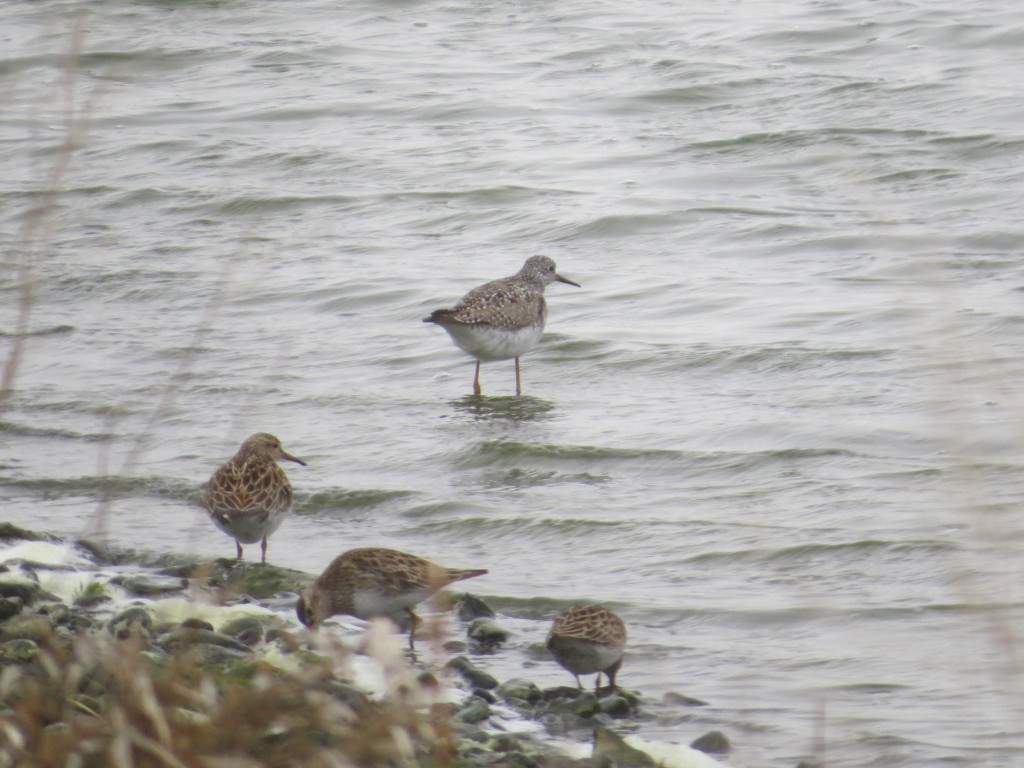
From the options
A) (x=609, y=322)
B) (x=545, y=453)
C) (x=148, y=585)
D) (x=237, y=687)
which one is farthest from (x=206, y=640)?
(x=609, y=322)

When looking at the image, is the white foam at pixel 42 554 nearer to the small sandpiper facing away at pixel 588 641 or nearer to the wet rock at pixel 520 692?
the wet rock at pixel 520 692

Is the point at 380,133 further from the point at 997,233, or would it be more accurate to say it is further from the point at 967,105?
the point at 997,233

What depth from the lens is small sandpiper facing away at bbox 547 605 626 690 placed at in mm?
5848

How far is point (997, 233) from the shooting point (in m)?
13.6

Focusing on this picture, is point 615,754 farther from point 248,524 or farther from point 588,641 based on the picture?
point 248,524

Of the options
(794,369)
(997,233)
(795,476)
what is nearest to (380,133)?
(997,233)

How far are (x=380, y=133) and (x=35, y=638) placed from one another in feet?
48.6

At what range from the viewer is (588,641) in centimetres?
583

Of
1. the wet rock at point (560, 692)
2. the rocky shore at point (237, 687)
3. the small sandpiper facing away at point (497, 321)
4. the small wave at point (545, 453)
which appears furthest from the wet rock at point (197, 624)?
the small sandpiper facing away at point (497, 321)

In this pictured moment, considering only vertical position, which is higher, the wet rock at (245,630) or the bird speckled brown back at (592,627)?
the bird speckled brown back at (592,627)

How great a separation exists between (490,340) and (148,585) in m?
4.61

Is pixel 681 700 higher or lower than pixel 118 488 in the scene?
higher

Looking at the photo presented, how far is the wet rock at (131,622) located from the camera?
18.7ft

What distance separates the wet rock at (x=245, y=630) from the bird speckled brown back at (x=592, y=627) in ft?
3.44
